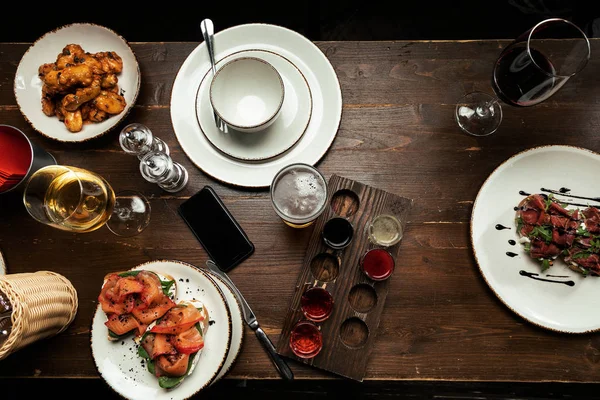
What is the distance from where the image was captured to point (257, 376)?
1597mm

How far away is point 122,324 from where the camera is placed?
146cm

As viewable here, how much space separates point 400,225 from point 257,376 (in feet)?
2.50

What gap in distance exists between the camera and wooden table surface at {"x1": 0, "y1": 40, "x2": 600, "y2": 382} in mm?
1597

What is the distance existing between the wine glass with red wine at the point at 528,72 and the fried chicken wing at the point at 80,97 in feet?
4.51

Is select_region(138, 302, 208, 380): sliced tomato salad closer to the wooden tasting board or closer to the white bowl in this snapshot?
the wooden tasting board

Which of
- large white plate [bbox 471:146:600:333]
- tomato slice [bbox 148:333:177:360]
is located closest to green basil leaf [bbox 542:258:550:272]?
large white plate [bbox 471:146:600:333]

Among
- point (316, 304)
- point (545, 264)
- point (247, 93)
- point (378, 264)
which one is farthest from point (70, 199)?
point (545, 264)

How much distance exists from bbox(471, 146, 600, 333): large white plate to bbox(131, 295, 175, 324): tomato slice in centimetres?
110

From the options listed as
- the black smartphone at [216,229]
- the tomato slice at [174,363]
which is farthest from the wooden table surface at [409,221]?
the tomato slice at [174,363]

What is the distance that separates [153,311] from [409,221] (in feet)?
3.20

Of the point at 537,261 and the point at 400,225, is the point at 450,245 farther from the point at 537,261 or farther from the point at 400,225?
the point at 537,261

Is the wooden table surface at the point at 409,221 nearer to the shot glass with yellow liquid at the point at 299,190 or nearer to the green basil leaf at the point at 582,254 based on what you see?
the shot glass with yellow liquid at the point at 299,190

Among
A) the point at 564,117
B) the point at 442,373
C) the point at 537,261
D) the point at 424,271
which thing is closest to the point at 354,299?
the point at 424,271

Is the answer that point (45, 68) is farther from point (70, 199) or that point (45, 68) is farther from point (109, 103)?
point (70, 199)
